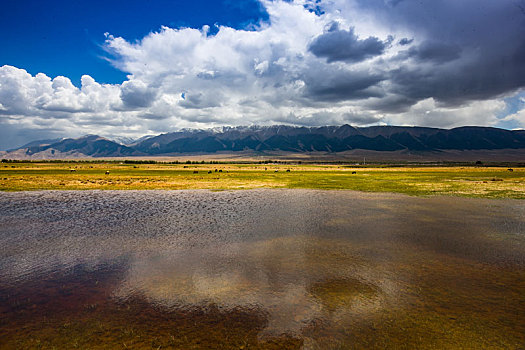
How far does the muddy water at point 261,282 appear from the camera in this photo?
347 inches

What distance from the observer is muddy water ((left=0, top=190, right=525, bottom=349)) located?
8812 mm

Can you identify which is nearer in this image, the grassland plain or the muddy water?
the muddy water

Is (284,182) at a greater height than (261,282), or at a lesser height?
lesser

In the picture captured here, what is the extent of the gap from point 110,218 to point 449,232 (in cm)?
2817

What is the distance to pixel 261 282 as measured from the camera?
12.5m

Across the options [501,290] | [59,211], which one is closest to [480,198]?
[501,290]

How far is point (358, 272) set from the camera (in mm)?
13656

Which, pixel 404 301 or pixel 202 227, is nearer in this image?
pixel 404 301

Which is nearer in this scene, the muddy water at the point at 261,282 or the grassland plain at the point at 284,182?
the muddy water at the point at 261,282

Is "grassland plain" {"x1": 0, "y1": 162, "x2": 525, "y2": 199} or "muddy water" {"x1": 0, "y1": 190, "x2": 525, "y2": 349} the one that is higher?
"muddy water" {"x1": 0, "y1": 190, "x2": 525, "y2": 349}

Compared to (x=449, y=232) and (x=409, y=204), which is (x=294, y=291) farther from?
(x=409, y=204)

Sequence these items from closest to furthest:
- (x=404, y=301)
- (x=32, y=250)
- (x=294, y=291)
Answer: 1. (x=404, y=301)
2. (x=294, y=291)
3. (x=32, y=250)

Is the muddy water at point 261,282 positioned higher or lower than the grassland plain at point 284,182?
higher

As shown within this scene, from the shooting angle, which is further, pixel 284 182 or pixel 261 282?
pixel 284 182
